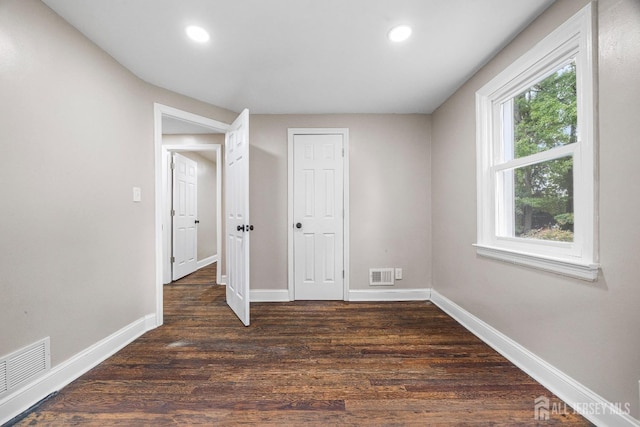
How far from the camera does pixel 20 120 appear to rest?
4.29 feet

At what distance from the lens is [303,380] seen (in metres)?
1.51

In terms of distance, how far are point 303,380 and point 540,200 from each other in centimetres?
191

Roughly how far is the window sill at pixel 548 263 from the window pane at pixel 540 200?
18cm

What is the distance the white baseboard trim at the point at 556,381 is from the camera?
1.13m

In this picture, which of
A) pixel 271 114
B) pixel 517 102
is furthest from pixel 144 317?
pixel 517 102

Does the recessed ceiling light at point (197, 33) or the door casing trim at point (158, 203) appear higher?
the recessed ceiling light at point (197, 33)

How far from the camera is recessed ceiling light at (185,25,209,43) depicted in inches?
61.9

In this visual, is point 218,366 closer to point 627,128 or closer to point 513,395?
point 513,395

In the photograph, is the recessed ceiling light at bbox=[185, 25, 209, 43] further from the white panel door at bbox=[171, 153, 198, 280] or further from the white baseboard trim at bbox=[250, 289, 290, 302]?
the white panel door at bbox=[171, 153, 198, 280]

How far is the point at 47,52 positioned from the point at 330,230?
2.55m

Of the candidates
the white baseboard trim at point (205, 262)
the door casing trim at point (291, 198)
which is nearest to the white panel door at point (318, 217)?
the door casing trim at point (291, 198)

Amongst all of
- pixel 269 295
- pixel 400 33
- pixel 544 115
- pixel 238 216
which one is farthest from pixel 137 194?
pixel 544 115

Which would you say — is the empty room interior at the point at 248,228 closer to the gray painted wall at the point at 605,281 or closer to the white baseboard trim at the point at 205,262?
the gray painted wall at the point at 605,281

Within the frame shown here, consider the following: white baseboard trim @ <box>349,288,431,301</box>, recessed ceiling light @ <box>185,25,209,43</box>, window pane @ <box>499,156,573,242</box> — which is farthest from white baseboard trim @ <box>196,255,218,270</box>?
window pane @ <box>499,156,573,242</box>
